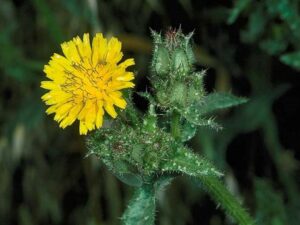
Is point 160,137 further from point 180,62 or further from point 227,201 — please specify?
point 227,201

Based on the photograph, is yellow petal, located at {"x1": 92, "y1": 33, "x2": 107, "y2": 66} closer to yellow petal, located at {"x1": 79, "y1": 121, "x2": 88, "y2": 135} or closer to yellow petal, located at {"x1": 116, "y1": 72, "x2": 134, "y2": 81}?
yellow petal, located at {"x1": 116, "y1": 72, "x2": 134, "y2": 81}

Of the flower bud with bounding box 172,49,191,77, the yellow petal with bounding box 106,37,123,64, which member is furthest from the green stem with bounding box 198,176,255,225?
the yellow petal with bounding box 106,37,123,64

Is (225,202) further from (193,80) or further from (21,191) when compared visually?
(21,191)

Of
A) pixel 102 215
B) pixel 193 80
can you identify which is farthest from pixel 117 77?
pixel 102 215

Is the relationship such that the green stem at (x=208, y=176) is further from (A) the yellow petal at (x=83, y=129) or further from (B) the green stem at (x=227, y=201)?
(A) the yellow petal at (x=83, y=129)

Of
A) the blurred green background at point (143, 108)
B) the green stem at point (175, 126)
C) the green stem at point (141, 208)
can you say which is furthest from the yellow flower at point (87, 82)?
the blurred green background at point (143, 108)

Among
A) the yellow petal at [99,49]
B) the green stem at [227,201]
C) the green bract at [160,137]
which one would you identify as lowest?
the green stem at [227,201]
